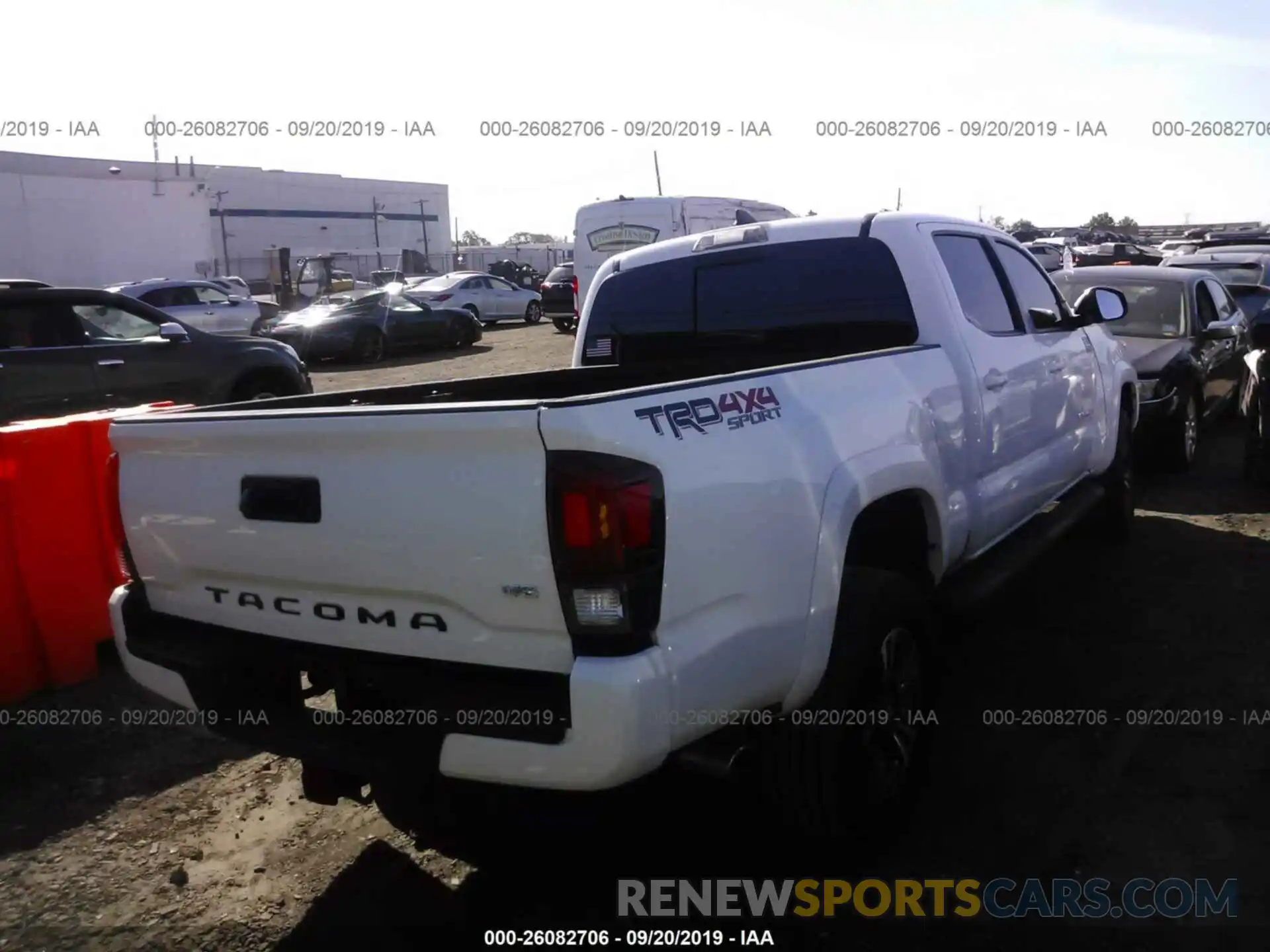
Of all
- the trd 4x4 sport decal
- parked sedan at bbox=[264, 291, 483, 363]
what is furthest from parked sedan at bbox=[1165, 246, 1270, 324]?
parked sedan at bbox=[264, 291, 483, 363]

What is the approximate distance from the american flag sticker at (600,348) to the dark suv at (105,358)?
4.86 meters

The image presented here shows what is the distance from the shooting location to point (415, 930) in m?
3.06

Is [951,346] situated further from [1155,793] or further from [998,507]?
[1155,793]

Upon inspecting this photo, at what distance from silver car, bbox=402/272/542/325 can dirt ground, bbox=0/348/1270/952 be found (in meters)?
20.9

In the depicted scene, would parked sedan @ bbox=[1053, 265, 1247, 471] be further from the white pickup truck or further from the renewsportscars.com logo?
the renewsportscars.com logo

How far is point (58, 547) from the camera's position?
5016 millimetres

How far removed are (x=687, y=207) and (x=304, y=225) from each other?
141 feet

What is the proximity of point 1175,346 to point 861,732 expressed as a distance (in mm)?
6621

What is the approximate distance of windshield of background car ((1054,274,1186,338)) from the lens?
8.83 metres

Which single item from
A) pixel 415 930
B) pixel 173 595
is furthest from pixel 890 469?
pixel 173 595

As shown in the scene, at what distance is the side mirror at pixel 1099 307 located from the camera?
206 inches

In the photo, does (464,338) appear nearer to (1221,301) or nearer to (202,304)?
(202,304)

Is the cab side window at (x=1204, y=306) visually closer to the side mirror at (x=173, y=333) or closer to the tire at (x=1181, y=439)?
the tire at (x=1181, y=439)

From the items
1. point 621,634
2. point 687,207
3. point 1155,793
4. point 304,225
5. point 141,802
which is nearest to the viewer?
point 621,634
